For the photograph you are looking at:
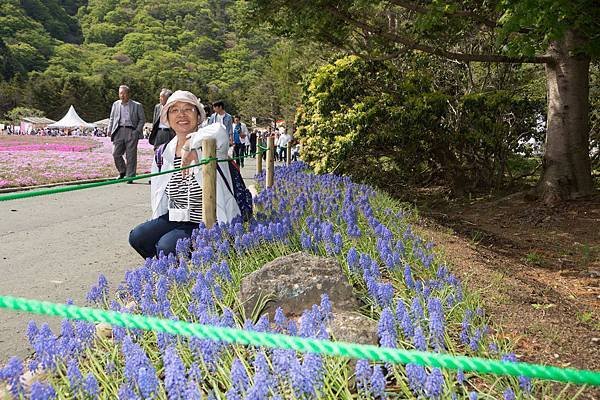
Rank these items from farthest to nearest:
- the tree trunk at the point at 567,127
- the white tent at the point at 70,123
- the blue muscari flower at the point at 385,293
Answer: the white tent at the point at 70,123 → the tree trunk at the point at 567,127 → the blue muscari flower at the point at 385,293

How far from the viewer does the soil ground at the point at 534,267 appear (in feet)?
9.86

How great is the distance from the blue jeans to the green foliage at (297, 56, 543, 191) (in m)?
6.10

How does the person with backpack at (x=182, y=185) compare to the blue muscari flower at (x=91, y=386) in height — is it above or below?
above

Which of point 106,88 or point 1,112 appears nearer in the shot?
point 1,112

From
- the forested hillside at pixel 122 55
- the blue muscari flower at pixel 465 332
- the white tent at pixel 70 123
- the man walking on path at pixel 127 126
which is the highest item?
the forested hillside at pixel 122 55

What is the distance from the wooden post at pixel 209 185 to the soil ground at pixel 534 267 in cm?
195

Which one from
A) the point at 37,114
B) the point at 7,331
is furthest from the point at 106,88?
the point at 7,331

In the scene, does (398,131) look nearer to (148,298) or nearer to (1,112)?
(148,298)

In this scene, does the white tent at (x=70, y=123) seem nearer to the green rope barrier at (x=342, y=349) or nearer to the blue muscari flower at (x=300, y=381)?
the blue muscari flower at (x=300, y=381)

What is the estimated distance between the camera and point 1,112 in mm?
78062

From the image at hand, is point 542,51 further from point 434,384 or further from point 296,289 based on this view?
point 434,384

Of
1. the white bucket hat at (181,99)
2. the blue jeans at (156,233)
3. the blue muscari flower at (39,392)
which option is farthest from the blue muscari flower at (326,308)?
the white bucket hat at (181,99)

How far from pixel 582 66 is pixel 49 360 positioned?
355 inches

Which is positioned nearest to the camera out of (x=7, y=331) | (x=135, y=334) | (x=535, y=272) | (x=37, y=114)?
(x=135, y=334)
